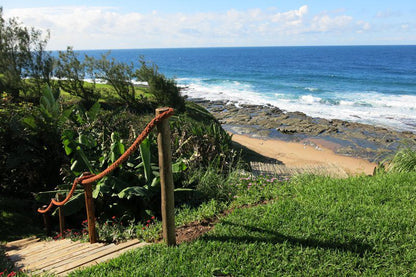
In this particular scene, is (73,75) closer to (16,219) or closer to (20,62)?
(20,62)

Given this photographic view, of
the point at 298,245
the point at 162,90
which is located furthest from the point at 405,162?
the point at 162,90

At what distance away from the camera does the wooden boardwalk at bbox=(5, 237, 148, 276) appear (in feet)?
12.3

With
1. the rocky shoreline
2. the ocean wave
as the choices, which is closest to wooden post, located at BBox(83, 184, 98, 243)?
the rocky shoreline

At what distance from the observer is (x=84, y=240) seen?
4746mm

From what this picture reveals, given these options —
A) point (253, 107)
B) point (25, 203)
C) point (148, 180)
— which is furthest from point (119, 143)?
point (253, 107)

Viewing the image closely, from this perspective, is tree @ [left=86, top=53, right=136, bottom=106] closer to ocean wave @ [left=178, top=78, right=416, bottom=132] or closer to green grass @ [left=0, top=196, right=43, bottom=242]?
green grass @ [left=0, top=196, right=43, bottom=242]

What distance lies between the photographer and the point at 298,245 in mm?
3939

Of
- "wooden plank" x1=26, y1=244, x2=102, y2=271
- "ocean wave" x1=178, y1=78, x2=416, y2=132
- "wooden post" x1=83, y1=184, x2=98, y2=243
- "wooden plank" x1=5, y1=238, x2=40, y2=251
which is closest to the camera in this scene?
"wooden plank" x1=26, y1=244, x2=102, y2=271

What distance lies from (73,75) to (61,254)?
15.5m

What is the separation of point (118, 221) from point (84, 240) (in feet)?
2.28

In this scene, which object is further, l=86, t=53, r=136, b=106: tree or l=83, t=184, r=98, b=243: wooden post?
l=86, t=53, r=136, b=106: tree

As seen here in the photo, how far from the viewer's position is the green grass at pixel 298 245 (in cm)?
355

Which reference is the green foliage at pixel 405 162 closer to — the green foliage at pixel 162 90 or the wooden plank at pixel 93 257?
the wooden plank at pixel 93 257

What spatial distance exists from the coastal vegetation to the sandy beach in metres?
7.67
